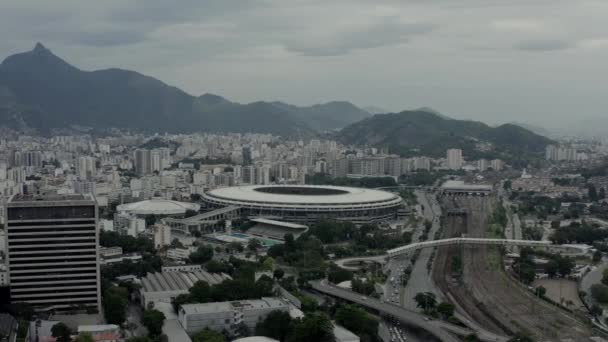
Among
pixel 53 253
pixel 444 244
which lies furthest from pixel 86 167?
pixel 53 253

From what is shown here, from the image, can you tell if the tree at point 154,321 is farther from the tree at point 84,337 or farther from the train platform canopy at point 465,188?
the train platform canopy at point 465,188

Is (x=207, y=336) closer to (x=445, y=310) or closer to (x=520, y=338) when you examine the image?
(x=445, y=310)

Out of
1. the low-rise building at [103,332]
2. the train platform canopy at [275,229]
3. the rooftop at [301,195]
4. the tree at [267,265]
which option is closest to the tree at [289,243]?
the train platform canopy at [275,229]

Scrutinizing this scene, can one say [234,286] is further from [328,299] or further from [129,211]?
[129,211]

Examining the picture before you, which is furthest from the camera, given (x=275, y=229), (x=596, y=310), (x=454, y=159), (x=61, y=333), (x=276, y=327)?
(x=454, y=159)

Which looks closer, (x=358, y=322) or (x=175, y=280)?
(x=358, y=322)

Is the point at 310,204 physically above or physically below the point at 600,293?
above
